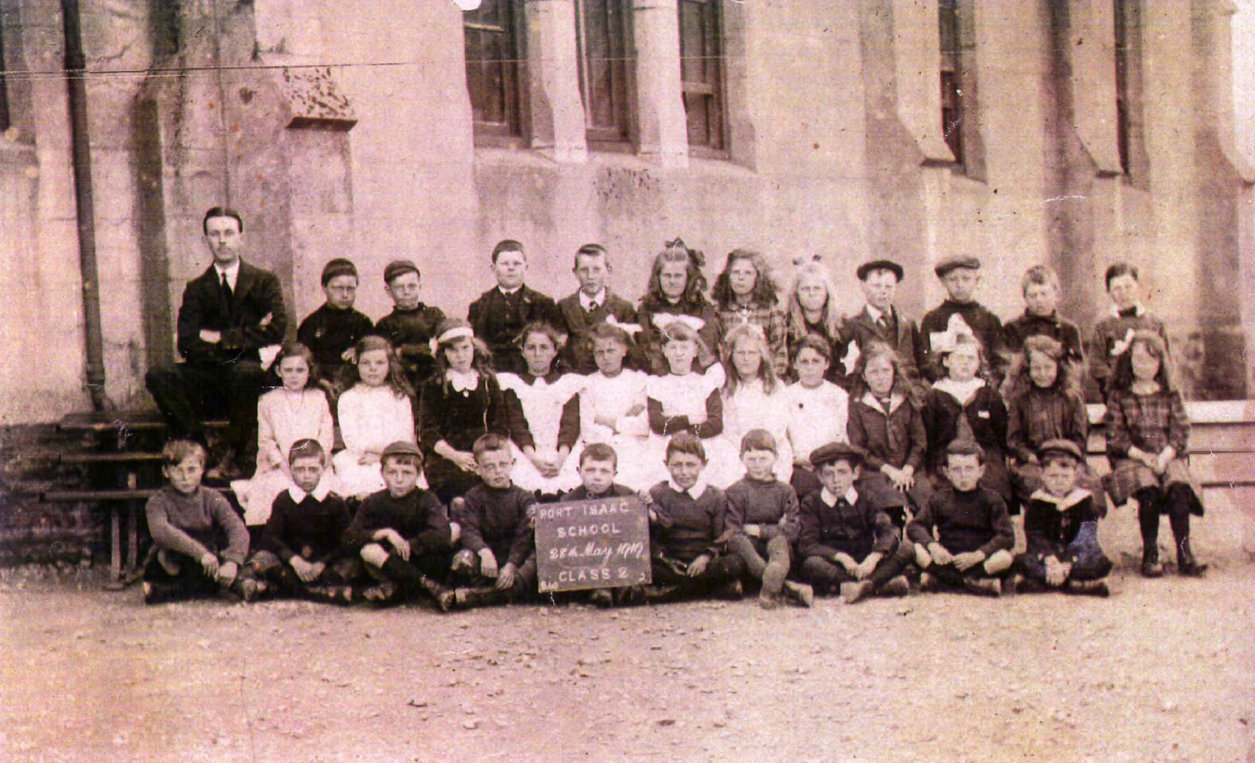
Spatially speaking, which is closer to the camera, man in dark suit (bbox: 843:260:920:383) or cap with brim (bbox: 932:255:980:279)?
man in dark suit (bbox: 843:260:920:383)

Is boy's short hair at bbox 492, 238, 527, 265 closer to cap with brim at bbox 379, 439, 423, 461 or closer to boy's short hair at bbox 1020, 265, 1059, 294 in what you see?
cap with brim at bbox 379, 439, 423, 461

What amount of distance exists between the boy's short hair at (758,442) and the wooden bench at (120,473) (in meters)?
2.24

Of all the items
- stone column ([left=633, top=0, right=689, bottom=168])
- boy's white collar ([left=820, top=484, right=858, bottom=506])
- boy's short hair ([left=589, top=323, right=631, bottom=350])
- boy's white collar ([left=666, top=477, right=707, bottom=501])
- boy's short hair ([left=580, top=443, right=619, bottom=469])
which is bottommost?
boy's white collar ([left=820, top=484, right=858, bottom=506])

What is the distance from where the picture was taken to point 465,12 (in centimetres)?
652

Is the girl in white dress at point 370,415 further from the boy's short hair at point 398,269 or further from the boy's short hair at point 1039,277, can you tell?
the boy's short hair at point 1039,277

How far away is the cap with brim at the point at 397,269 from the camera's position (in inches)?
231


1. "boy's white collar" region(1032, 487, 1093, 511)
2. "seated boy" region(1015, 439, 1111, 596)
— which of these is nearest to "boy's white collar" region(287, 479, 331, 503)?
"seated boy" region(1015, 439, 1111, 596)

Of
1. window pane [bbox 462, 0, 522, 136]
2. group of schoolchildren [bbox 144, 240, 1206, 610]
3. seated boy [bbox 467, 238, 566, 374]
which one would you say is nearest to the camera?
group of schoolchildren [bbox 144, 240, 1206, 610]

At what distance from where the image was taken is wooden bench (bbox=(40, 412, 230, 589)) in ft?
18.0

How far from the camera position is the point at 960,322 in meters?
6.20

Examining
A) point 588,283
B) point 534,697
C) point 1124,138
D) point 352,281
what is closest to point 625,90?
point 588,283

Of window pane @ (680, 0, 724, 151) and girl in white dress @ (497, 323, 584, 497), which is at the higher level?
window pane @ (680, 0, 724, 151)

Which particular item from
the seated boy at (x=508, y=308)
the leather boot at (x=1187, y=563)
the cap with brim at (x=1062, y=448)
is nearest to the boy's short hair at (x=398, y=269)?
the seated boy at (x=508, y=308)

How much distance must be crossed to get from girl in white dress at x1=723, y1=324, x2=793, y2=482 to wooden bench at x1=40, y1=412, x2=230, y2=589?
221 cm
